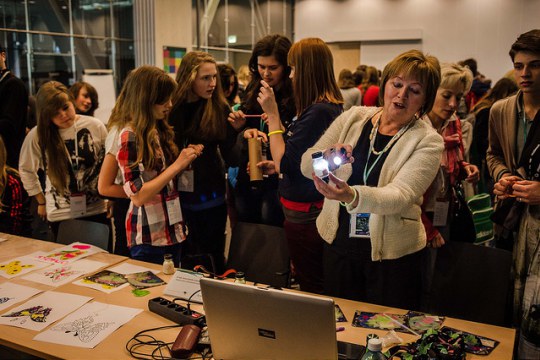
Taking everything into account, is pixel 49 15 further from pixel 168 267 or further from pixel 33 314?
pixel 33 314

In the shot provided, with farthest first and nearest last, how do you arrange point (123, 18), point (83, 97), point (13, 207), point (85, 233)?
1. point (123, 18)
2. point (83, 97)
3. point (13, 207)
4. point (85, 233)

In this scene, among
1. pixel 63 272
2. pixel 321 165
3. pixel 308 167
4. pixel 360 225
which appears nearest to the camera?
pixel 321 165

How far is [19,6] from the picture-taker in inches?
254

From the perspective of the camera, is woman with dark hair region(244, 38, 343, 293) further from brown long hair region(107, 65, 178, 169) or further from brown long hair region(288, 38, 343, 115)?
brown long hair region(107, 65, 178, 169)

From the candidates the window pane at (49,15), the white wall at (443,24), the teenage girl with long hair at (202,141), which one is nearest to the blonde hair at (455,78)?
the teenage girl with long hair at (202,141)

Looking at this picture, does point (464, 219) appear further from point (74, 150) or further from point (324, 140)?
point (74, 150)

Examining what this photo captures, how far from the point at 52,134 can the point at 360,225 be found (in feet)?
6.82

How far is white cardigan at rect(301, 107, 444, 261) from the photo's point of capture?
184 cm

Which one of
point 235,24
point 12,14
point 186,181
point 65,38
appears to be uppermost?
point 235,24

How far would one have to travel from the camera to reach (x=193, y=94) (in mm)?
2918

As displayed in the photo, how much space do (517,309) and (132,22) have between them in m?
7.41

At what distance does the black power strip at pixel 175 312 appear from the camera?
1808 mm

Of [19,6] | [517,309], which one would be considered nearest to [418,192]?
[517,309]

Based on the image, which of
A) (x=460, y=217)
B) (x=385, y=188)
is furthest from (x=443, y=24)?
(x=385, y=188)
